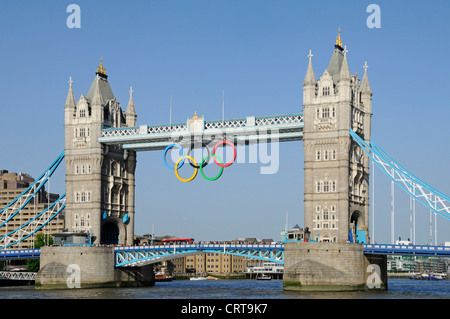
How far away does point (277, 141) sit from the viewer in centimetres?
11338

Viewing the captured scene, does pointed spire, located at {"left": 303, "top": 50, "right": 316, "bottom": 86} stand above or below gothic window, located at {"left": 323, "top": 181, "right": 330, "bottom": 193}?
above

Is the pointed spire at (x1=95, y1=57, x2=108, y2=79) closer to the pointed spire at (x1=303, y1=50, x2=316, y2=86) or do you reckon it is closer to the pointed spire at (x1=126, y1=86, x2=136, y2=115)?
the pointed spire at (x1=126, y1=86, x2=136, y2=115)

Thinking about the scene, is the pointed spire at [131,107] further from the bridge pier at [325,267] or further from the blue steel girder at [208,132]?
the bridge pier at [325,267]

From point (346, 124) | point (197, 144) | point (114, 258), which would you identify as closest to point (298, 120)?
point (346, 124)

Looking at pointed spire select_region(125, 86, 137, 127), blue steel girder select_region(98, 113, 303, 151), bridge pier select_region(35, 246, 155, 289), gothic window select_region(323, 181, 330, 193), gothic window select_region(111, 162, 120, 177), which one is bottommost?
bridge pier select_region(35, 246, 155, 289)

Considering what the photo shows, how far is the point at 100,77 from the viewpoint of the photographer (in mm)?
128500

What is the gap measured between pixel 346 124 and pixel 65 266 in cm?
4235

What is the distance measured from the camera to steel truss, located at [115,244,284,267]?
108 meters

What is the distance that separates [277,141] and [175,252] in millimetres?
20400

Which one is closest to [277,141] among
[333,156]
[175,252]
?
[333,156]

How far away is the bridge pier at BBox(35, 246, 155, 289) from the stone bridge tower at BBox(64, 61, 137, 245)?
6.16m

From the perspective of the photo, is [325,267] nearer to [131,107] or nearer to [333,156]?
[333,156]

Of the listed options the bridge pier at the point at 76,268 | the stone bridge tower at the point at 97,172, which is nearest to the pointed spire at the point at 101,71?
the stone bridge tower at the point at 97,172

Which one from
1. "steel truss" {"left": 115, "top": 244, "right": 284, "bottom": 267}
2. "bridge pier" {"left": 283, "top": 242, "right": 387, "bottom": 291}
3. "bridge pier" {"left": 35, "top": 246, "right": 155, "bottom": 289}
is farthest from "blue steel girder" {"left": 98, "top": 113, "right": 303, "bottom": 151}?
"bridge pier" {"left": 283, "top": 242, "right": 387, "bottom": 291}
